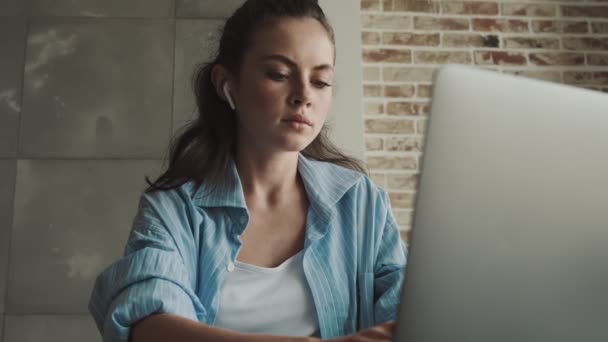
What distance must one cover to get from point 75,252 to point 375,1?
1.66 m

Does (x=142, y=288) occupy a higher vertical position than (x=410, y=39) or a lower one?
lower

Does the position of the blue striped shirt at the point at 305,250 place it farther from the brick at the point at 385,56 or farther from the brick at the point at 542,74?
the brick at the point at 542,74

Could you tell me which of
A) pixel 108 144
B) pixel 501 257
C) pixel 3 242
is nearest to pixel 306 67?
pixel 501 257

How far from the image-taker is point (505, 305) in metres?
0.54

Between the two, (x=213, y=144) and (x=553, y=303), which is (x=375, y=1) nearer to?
(x=213, y=144)

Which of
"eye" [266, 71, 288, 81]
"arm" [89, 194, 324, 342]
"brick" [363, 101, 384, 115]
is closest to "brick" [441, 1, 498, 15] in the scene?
"brick" [363, 101, 384, 115]

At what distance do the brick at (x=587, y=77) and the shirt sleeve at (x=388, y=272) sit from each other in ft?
6.01

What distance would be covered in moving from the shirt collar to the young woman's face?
10cm

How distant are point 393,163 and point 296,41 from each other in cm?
138

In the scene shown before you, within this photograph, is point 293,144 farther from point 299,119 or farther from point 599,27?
point 599,27

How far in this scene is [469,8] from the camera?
2738 millimetres

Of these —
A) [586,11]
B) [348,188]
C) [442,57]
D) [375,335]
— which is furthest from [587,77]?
[375,335]

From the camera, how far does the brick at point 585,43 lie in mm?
2766

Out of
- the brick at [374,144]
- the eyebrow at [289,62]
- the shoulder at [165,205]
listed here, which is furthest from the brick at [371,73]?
the shoulder at [165,205]
